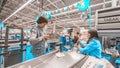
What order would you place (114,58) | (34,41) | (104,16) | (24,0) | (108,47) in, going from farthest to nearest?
1. (24,0)
2. (108,47)
3. (114,58)
4. (104,16)
5. (34,41)

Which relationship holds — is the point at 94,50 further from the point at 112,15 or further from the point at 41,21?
the point at 41,21

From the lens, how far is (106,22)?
2488mm

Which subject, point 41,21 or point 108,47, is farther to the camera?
point 108,47

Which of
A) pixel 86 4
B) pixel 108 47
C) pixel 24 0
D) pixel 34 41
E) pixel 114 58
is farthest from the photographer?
pixel 24 0

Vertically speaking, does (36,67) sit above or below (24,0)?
below

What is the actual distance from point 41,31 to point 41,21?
0.74 ft

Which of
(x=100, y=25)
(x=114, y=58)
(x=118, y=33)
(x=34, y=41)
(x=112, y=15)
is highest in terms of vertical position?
(x=112, y=15)

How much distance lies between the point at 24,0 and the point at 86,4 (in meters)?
3.94

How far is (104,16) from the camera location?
2527 mm

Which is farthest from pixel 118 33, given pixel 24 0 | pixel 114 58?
pixel 24 0

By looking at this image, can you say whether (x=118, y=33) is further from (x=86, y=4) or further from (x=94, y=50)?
(x=86, y=4)

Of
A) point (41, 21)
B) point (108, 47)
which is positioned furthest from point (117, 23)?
point (108, 47)

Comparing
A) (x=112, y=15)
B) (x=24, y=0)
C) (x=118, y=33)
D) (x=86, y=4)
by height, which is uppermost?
(x=24, y=0)

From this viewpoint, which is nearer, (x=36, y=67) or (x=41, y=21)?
(x=36, y=67)
